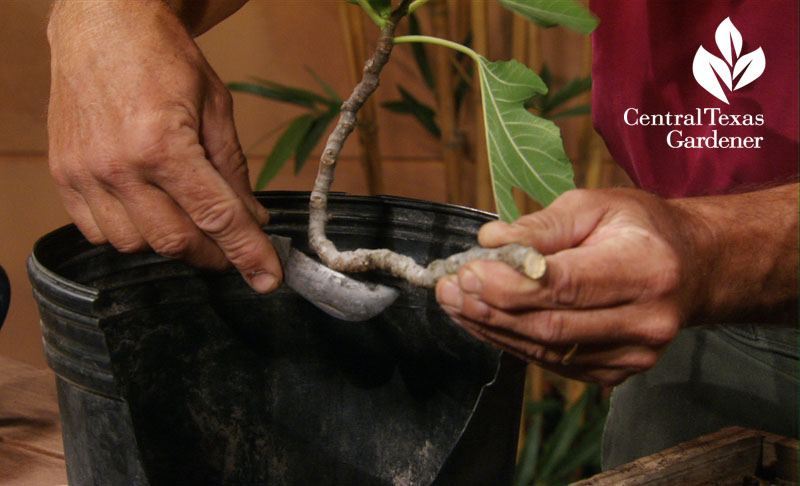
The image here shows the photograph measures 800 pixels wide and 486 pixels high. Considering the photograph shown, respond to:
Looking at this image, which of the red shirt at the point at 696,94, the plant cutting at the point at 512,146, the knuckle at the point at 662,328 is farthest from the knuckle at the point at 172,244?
the red shirt at the point at 696,94

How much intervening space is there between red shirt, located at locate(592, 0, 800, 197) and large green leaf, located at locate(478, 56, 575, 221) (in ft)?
0.91

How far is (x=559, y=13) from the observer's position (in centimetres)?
44

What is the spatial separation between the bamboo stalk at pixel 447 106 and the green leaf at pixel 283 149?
0.89 feet

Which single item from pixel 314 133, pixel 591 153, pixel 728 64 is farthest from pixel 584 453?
pixel 728 64

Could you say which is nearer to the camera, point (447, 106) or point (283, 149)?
point (283, 149)

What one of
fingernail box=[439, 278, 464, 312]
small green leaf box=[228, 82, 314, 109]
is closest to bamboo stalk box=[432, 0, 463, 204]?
small green leaf box=[228, 82, 314, 109]

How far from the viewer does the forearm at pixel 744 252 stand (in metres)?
0.48

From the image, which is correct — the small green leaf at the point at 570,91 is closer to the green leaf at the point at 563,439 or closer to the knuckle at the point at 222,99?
→ the green leaf at the point at 563,439

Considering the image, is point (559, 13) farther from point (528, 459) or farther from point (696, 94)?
point (528, 459)

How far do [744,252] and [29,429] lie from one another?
2.23ft

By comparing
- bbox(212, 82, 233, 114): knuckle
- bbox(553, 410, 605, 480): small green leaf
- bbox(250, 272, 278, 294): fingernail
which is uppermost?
bbox(212, 82, 233, 114): knuckle

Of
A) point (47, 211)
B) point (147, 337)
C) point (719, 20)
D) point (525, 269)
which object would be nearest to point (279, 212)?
point (147, 337)

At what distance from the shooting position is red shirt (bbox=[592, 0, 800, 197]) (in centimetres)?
63

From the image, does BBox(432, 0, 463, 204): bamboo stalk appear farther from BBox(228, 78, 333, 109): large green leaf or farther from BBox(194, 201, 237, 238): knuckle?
BBox(194, 201, 237, 238): knuckle
